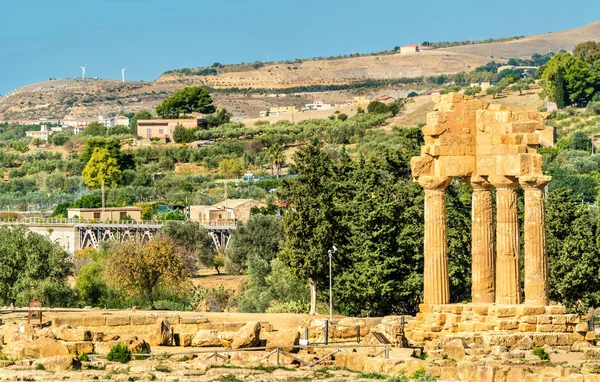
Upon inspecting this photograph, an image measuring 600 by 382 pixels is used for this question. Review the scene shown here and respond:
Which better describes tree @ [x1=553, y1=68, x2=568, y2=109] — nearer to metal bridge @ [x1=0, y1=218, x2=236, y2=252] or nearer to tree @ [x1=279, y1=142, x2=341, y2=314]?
metal bridge @ [x1=0, y1=218, x2=236, y2=252]

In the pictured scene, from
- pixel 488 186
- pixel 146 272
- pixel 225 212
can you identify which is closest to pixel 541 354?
pixel 488 186

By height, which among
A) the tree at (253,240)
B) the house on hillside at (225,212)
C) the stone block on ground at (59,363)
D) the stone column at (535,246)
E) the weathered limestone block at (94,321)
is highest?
the house on hillside at (225,212)

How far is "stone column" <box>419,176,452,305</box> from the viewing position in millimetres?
46469

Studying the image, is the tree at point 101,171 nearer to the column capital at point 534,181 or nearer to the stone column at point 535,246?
the stone column at point 535,246

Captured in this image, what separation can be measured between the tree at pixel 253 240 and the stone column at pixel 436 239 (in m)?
52.6

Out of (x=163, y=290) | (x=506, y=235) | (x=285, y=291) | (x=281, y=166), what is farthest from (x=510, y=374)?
(x=281, y=166)

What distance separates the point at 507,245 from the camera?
45.8 metres

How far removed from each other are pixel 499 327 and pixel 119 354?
34.5 ft

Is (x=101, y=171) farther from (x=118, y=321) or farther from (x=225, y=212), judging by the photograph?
(x=118, y=321)

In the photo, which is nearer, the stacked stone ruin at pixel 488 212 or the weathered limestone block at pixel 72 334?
the weathered limestone block at pixel 72 334

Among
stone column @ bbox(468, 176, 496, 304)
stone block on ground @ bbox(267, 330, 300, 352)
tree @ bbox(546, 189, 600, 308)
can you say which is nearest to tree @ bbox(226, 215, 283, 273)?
tree @ bbox(546, 189, 600, 308)

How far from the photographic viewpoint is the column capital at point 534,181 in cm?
4531

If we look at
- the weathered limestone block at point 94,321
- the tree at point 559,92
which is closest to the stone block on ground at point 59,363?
the weathered limestone block at point 94,321

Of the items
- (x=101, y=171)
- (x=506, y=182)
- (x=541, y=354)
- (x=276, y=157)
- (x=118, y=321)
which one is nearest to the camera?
(x=541, y=354)
